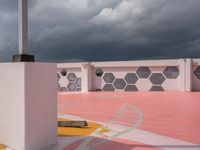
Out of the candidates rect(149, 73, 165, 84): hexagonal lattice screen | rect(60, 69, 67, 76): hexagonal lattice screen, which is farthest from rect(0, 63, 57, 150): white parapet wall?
rect(60, 69, 67, 76): hexagonal lattice screen

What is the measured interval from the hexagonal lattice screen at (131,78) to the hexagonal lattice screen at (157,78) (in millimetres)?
816

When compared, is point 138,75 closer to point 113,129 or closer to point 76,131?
point 113,129

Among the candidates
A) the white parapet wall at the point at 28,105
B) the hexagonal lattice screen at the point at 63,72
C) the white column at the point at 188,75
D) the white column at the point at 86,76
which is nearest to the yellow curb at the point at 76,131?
the white parapet wall at the point at 28,105

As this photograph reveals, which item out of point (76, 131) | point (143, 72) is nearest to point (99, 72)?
point (143, 72)

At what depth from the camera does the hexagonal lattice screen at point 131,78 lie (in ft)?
45.0

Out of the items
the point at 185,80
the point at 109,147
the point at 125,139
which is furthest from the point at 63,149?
the point at 185,80

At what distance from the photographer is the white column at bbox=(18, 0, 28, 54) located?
3566 millimetres

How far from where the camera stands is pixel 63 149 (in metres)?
3.46

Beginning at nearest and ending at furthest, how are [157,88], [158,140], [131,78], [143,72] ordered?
1. [158,140]
2. [157,88]
3. [143,72]
4. [131,78]

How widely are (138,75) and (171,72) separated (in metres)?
1.71

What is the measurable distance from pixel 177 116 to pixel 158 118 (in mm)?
555

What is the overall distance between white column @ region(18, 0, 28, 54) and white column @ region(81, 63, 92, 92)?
10.4 m

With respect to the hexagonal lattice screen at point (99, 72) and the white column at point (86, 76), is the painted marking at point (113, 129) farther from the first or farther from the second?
the hexagonal lattice screen at point (99, 72)

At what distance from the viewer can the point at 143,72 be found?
13.6m
